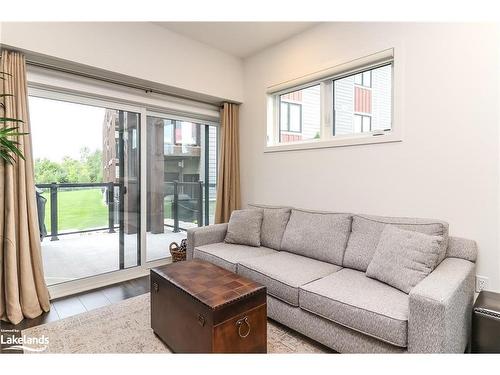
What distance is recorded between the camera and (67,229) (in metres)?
2.83

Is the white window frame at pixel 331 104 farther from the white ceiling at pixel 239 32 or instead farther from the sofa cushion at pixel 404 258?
the sofa cushion at pixel 404 258

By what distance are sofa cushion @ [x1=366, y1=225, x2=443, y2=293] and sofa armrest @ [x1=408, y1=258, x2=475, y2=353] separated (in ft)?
0.39

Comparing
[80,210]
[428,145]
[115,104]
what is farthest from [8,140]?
[428,145]

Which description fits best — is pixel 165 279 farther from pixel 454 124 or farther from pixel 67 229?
pixel 454 124

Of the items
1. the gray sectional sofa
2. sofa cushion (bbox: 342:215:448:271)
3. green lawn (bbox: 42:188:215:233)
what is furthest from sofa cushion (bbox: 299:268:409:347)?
green lawn (bbox: 42:188:215:233)

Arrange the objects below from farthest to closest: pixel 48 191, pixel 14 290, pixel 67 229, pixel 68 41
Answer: pixel 67 229
pixel 48 191
pixel 68 41
pixel 14 290

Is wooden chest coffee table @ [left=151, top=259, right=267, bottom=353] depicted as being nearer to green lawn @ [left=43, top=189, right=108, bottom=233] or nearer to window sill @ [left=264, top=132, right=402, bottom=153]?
green lawn @ [left=43, top=189, right=108, bottom=233]

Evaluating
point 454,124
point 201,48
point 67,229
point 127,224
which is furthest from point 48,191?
point 454,124

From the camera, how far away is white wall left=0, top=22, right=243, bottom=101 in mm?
2312

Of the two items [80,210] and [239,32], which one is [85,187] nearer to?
[80,210]

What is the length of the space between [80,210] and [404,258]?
2.98m

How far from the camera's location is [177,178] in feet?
11.9

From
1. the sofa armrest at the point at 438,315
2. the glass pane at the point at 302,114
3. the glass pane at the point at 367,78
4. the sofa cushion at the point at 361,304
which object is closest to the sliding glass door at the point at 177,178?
the glass pane at the point at 302,114
